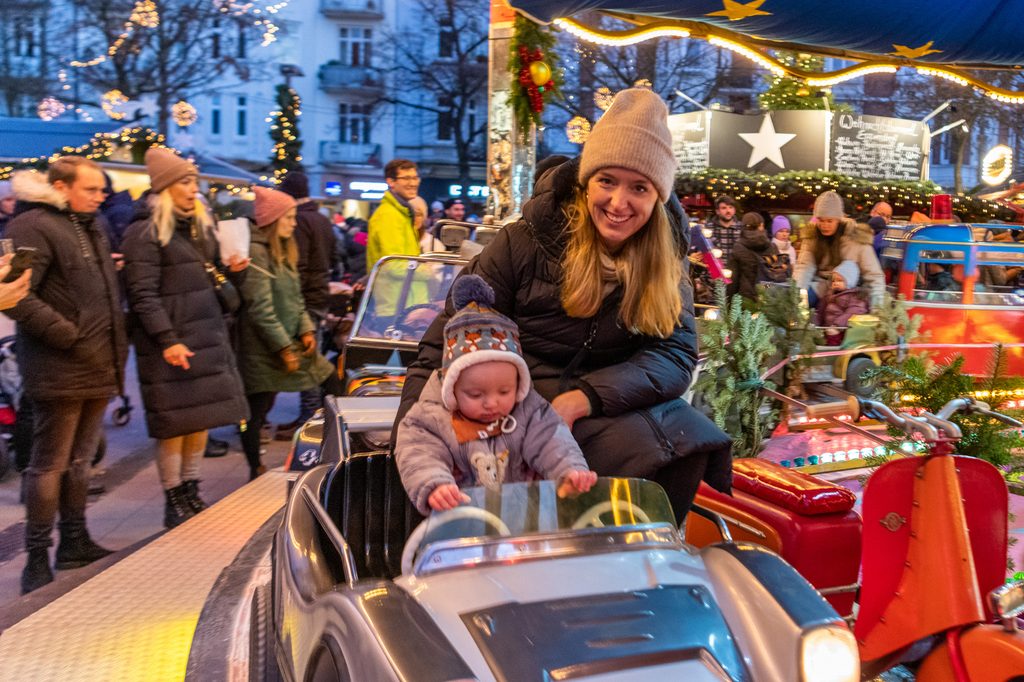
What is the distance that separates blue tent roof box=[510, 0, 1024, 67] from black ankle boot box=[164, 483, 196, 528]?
11.2 feet

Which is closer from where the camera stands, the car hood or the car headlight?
the car hood

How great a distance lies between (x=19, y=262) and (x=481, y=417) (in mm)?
2795

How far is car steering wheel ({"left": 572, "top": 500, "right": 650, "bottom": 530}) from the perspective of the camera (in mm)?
2824

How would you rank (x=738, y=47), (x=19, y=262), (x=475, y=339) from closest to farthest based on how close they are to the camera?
(x=475, y=339), (x=19, y=262), (x=738, y=47)

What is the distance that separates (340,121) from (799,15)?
156 ft

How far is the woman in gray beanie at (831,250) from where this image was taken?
26.9ft

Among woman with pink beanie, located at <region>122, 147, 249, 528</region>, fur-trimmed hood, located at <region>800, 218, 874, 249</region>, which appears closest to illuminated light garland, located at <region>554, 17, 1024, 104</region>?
fur-trimmed hood, located at <region>800, 218, 874, 249</region>

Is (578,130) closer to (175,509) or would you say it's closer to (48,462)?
(175,509)

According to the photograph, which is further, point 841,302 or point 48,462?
point 841,302

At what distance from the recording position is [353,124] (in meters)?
51.3

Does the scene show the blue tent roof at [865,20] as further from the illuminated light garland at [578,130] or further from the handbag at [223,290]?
the illuminated light garland at [578,130]

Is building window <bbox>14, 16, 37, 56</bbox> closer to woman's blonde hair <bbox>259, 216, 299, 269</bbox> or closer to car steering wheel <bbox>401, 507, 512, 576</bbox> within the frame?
woman's blonde hair <bbox>259, 216, 299, 269</bbox>

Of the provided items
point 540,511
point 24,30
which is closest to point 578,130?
point 540,511

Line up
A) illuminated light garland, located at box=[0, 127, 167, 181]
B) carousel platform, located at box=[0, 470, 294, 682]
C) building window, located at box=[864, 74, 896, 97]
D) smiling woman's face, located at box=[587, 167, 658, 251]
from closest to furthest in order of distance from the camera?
smiling woman's face, located at box=[587, 167, 658, 251] < carousel platform, located at box=[0, 470, 294, 682] < illuminated light garland, located at box=[0, 127, 167, 181] < building window, located at box=[864, 74, 896, 97]
